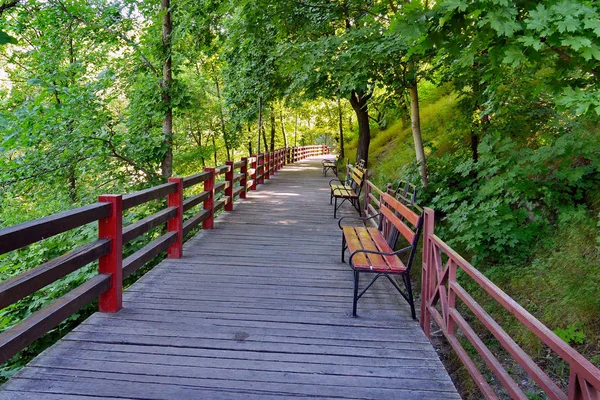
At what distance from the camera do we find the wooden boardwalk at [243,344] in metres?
2.75

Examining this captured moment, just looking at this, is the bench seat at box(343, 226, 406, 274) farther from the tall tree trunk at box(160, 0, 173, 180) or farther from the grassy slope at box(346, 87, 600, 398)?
the tall tree trunk at box(160, 0, 173, 180)

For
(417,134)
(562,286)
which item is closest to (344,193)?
(417,134)

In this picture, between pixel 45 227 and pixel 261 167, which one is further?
pixel 261 167

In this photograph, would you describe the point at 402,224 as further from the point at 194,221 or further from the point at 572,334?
the point at 194,221

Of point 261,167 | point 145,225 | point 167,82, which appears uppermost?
point 167,82

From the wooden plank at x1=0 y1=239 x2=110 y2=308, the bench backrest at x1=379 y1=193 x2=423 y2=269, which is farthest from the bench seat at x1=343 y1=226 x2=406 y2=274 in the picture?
the wooden plank at x1=0 y1=239 x2=110 y2=308

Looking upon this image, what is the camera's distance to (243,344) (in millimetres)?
3363

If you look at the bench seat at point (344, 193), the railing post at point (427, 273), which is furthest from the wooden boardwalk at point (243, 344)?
the bench seat at point (344, 193)

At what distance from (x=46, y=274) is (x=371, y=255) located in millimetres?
2962

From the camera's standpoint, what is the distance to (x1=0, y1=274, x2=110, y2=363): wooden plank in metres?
2.62

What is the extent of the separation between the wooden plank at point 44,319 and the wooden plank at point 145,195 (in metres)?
0.73

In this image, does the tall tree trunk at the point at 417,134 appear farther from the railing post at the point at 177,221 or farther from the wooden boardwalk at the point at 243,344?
the railing post at the point at 177,221

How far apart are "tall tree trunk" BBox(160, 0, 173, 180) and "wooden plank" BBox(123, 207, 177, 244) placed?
4078 millimetres

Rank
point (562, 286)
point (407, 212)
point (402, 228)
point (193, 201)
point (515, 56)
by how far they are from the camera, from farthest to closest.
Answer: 1. point (193, 201)
2. point (407, 212)
3. point (402, 228)
4. point (562, 286)
5. point (515, 56)
